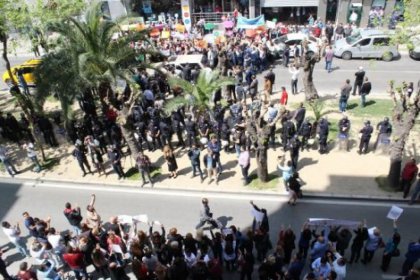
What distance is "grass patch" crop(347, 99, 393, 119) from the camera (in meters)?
17.6

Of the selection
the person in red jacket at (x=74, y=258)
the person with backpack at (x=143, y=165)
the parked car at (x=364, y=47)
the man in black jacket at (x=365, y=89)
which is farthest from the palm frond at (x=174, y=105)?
the parked car at (x=364, y=47)

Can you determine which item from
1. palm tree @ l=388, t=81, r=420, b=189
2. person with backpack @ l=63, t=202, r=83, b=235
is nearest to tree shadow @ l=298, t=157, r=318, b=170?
palm tree @ l=388, t=81, r=420, b=189

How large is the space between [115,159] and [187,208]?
10.6 ft

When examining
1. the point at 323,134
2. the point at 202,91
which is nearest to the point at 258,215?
the point at 323,134

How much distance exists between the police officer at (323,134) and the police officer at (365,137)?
1212 mm

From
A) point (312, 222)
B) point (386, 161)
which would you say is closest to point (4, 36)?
point (312, 222)

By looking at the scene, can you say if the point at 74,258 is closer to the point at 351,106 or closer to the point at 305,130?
the point at 305,130

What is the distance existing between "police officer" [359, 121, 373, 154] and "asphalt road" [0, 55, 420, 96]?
6276mm

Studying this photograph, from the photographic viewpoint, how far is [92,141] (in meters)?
14.8

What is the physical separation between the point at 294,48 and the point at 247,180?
44.7 ft

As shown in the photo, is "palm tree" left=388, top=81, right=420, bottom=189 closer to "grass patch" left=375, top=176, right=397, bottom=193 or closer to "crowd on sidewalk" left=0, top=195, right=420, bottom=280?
"grass patch" left=375, top=176, right=397, bottom=193

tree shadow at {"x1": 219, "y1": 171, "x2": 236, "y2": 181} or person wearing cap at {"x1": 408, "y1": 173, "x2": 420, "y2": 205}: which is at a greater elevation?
person wearing cap at {"x1": 408, "y1": 173, "x2": 420, "y2": 205}

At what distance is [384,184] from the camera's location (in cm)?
1304

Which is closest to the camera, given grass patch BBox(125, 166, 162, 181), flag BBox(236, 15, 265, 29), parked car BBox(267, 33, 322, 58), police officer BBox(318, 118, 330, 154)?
police officer BBox(318, 118, 330, 154)
